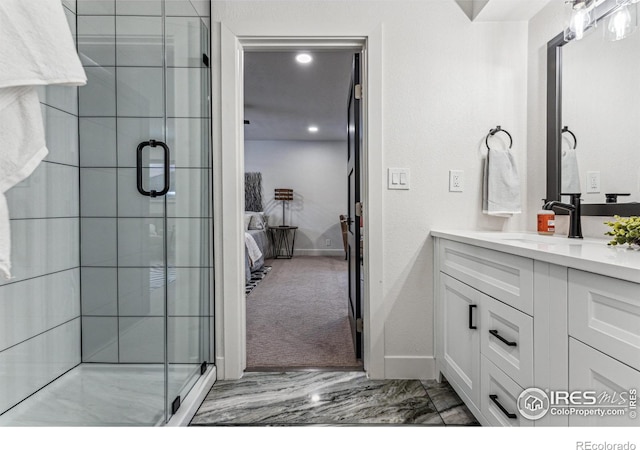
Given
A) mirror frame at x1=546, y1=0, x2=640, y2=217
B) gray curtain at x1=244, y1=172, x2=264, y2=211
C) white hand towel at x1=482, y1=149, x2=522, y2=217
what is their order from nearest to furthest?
mirror frame at x1=546, y1=0, x2=640, y2=217 → white hand towel at x1=482, y1=149, x2=522, y2=217 → gray curtain at x1=244, y1=172, x2=264, y2=211

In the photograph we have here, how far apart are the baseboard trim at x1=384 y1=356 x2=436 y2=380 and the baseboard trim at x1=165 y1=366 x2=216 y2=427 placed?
3.16 ft

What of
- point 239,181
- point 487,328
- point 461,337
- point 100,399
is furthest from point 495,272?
point 100,399

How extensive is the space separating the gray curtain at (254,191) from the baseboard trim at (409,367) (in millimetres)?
5159

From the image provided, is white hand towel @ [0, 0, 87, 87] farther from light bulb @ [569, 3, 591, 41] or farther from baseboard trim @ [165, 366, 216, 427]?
light bulb @ [569, 3, 591, 41]

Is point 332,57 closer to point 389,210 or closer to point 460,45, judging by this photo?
point 460,45

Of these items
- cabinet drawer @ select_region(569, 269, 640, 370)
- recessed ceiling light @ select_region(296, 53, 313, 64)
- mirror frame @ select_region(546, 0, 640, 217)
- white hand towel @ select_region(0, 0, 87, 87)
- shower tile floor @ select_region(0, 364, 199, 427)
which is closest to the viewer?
cabinet drawer @ select_region(569, 269, 640, 370)

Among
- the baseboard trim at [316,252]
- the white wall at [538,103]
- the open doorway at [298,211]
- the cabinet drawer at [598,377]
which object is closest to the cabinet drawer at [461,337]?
the cabinet drawer at [598,377]

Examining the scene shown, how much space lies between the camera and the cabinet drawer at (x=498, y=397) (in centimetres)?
106

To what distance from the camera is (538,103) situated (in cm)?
177

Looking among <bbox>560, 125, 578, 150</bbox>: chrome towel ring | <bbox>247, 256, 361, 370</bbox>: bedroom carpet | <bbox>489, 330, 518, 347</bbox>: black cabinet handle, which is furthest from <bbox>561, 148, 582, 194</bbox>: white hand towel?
<bbox>247, 256, 361, 370</bbox>: bedroom carpet

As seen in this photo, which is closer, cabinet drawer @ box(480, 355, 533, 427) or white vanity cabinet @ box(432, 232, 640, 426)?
white vanity cabinet @ box(432, 232, 640, 426)

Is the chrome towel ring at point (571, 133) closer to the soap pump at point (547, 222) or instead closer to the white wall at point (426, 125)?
the white wall at point (426, 125)

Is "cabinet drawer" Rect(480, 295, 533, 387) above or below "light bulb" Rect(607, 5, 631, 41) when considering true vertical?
below

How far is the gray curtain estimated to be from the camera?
6512 mm
